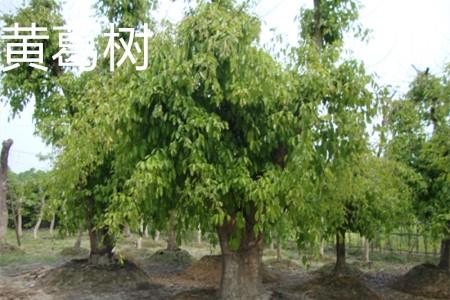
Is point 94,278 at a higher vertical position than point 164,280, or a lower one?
higher

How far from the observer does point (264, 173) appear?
6168mm

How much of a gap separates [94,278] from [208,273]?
9.39 ft

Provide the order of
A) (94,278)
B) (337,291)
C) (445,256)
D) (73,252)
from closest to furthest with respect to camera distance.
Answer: (337,291) < (94,278) < (445,256) < (73,252)

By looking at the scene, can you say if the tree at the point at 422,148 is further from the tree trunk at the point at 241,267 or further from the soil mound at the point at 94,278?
the soil mound at the point at 94,278

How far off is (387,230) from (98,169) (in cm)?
616

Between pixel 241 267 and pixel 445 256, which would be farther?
pixel 445 256

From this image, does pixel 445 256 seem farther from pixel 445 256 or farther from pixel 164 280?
pixel 164 280

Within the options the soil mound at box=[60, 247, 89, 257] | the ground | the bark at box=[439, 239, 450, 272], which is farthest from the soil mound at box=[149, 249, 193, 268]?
the bark at box=[439, 239, 450, 272]

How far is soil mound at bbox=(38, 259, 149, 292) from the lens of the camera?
9.95 meters

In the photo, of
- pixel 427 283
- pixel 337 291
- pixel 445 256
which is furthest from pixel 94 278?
pixel 445 256

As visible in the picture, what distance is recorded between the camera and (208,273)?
11977mm

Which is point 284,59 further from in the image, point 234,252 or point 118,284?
point 118,284

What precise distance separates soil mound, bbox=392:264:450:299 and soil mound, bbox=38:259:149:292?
5749 mm

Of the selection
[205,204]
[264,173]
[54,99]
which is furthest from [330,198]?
[54,99]
